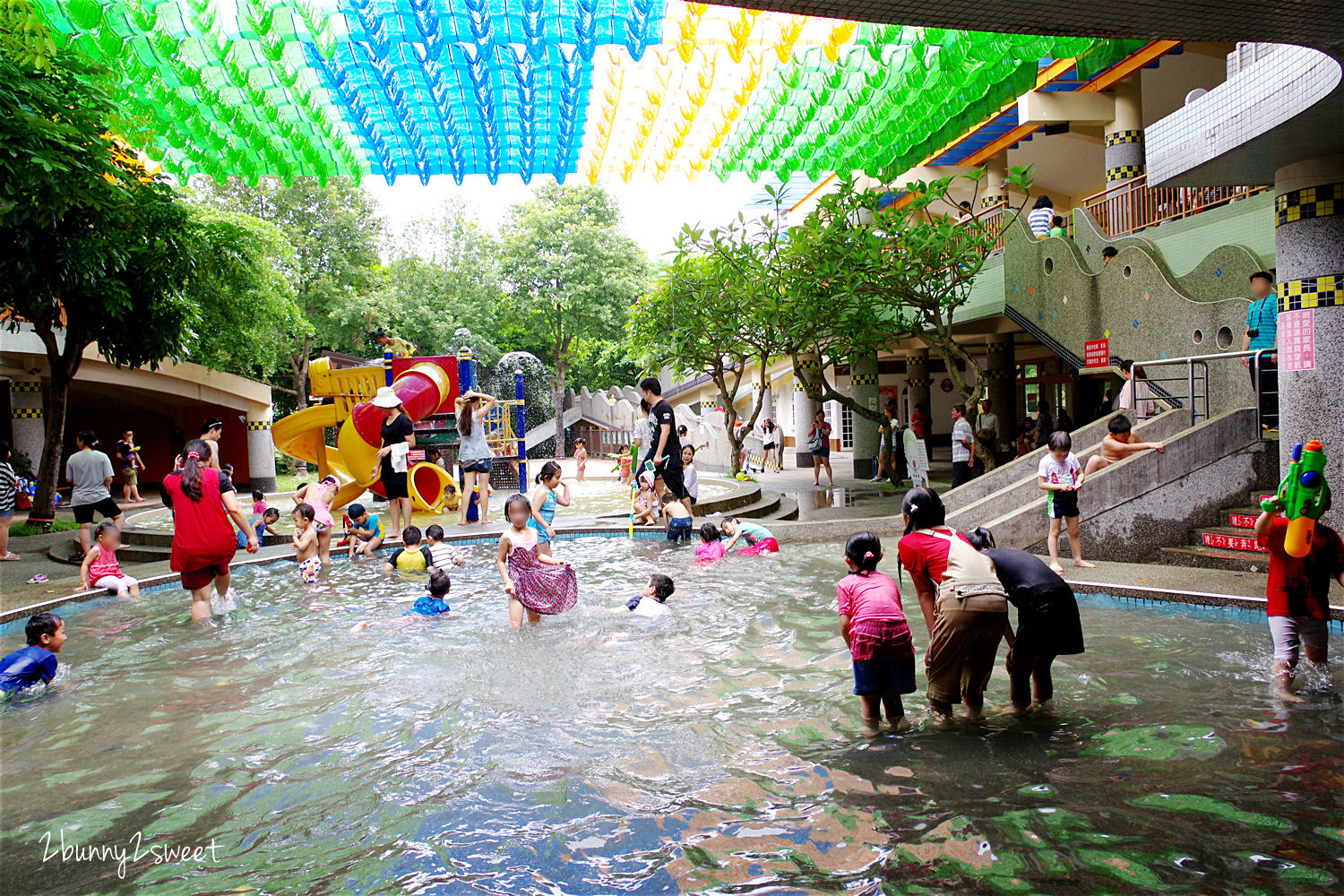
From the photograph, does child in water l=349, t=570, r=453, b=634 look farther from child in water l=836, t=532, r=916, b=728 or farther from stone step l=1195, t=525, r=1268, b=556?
stone step l=1195, t=525, r=1268, b=556

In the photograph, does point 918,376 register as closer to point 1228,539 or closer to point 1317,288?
point 1228,539

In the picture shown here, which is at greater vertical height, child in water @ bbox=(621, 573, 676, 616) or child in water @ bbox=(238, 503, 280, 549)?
child in water @ bbox=(238, 503, 280, 549)

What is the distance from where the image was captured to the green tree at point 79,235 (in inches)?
325

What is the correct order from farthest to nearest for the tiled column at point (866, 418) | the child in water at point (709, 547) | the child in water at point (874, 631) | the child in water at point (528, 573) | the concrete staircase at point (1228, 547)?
the tiled column at point (866, 418) < the child in water at point (709, 547) < the concrete staircase at point (1228, 547) < the child in water at point (528, 573) < the child in water at point (874, 631)

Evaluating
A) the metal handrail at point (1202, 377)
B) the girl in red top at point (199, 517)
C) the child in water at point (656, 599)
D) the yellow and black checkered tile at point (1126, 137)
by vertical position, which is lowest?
the child in water at point (656, 599)

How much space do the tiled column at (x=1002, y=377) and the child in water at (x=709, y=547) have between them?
37.0 feet

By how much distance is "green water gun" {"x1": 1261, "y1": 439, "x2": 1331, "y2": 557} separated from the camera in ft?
14.9

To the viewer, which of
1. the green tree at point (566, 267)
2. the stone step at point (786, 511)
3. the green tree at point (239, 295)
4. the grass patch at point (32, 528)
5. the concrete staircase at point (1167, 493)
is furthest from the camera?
the green tree at point (566, 267)

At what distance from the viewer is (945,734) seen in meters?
4.48

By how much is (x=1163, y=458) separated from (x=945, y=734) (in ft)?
18.8

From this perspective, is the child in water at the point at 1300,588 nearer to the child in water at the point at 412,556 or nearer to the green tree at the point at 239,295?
the child in water at the point at 412,556

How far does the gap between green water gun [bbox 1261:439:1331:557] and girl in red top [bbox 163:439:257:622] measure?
7.47m

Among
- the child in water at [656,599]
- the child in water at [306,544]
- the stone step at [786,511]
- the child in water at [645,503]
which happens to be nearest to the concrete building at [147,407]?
the child in water at [306,544]

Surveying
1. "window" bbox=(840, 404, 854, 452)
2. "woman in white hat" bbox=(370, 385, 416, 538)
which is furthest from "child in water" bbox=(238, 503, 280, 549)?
"window" bbox=(840, 404, 854, 452)
